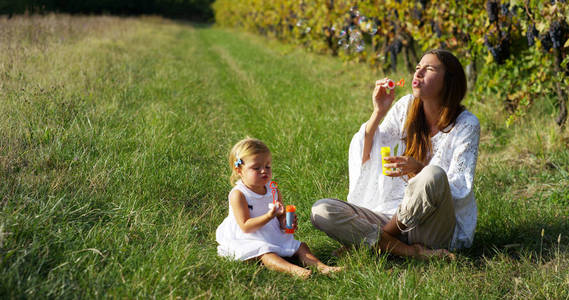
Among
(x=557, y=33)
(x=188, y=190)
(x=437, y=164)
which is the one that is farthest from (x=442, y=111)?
(x=557, y=33)

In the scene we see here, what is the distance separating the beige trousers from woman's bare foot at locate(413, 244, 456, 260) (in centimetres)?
5

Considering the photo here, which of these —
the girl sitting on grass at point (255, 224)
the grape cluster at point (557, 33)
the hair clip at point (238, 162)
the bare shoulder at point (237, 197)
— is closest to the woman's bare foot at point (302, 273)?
the girl sitting on grass at point (255, 224)

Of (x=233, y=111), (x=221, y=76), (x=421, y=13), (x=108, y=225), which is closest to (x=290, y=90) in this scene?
(x=233, y=111)

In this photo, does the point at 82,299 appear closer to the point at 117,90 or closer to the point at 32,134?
the point at 32,134

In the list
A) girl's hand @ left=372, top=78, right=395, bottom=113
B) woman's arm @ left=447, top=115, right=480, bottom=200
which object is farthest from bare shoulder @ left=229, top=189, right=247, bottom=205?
woman's arm @ left=447, top=115, right=480, bottom=200

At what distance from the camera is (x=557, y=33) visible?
4160 millimetres

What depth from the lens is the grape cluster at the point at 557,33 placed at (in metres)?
4.13

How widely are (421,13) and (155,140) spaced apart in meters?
4.34

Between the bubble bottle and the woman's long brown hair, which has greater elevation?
the woman's long brown hair

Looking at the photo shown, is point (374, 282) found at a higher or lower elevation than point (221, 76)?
higher

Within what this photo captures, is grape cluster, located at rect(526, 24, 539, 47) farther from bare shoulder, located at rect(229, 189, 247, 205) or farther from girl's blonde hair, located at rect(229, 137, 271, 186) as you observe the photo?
bare shoulder, located at rect(229, 189, 247, 205)

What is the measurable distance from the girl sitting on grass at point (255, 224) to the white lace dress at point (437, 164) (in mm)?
560

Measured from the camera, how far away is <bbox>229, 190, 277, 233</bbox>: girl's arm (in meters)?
2.52

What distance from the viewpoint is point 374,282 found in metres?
2.33
